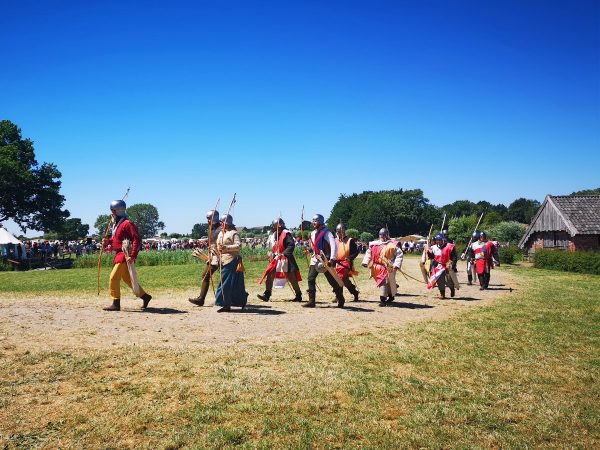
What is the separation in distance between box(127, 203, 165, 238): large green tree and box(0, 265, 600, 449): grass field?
132029 millimetres

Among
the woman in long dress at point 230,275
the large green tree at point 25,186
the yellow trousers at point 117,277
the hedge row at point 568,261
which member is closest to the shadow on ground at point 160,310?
the yellow trousers at point 117,277

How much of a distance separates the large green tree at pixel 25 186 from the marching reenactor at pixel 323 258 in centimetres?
3644

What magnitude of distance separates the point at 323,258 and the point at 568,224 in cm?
2623

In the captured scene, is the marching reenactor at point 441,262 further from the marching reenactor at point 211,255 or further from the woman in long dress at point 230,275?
the marching reenactor at point 211,255

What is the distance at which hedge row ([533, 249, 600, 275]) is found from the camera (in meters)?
23.5

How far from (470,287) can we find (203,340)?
12041 millimetres

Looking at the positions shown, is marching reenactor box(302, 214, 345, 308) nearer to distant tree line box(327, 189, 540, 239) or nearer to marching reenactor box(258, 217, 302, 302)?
marching reenactor box(258, 217, 302, 302)

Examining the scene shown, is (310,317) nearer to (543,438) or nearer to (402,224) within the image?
(543,438)

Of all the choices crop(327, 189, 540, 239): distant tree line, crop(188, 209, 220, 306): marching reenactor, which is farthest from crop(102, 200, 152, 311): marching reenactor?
crop(327, 189, 540, 239): distant tree line

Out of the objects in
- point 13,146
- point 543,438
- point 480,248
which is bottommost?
point 543,438

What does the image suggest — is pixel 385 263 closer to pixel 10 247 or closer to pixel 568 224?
pixel 568 224

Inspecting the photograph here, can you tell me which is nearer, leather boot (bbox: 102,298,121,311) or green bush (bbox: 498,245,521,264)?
leather boot (bbox: 102,298,121,311)

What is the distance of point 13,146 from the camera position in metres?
40.3

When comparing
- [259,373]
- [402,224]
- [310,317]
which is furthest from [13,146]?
[402,224]
